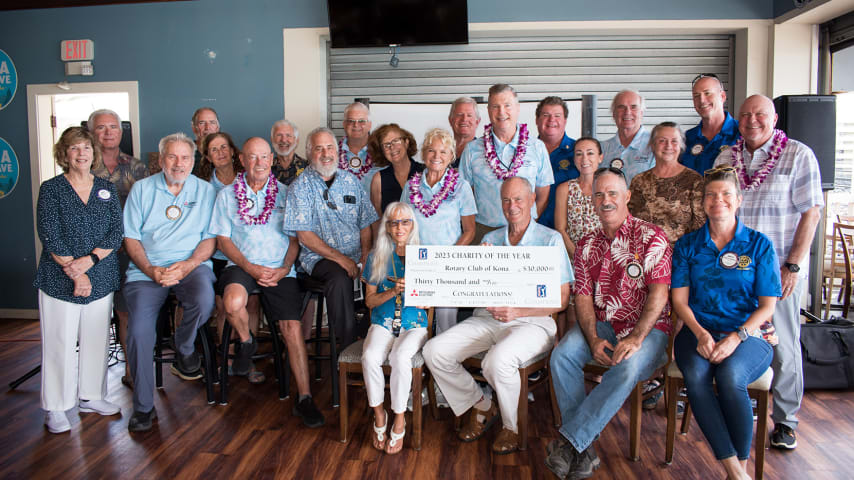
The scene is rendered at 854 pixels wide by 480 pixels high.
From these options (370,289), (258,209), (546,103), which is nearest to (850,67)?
(546,103)

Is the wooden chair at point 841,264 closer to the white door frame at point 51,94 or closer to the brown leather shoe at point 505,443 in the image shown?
the brown leather shoe at point 505,443

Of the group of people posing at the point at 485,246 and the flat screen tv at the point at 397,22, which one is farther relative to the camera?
the flat screen tv at the point at 397,22

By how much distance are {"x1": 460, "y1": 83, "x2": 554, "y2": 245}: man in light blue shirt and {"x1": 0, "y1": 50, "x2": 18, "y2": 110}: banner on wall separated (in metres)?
5.09

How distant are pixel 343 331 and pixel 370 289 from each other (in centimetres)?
42

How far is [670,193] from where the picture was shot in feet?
9.31

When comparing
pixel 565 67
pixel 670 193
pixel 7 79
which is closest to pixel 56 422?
pixel 670 193

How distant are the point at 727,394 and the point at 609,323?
0.58 meters

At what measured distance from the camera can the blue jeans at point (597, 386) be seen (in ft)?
7.50

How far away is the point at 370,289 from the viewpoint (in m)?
2.75

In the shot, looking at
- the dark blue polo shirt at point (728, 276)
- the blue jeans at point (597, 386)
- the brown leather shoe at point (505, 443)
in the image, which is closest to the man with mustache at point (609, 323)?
the blue jeans at point (597, 386)

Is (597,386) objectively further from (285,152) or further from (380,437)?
(285,152)

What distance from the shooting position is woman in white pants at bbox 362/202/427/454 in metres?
2.55

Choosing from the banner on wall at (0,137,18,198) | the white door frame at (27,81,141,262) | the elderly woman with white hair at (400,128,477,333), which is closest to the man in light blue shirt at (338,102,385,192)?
the elderly woman with white hair at (400,128,477,333)

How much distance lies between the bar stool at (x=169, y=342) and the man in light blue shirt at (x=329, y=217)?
2.53 ft
